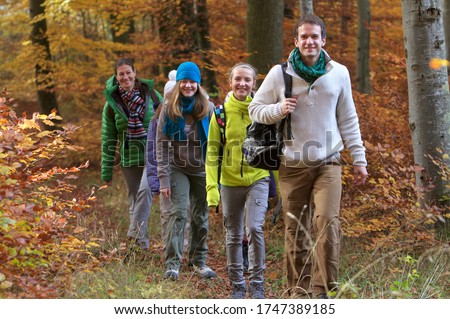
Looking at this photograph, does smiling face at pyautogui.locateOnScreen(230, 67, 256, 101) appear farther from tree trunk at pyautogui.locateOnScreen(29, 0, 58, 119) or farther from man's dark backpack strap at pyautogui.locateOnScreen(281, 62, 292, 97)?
tree trunk at pyautogui.locateOnScreen(29, 0, 58, 119)

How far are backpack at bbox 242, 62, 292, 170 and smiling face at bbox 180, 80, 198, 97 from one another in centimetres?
135

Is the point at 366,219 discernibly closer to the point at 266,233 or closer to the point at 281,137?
the point at 266,233

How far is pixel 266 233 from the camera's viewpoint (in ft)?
28.2

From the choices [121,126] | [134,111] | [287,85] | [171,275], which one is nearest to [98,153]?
[121,126]

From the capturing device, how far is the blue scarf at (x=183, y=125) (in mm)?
6863

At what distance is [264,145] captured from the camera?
221 inches

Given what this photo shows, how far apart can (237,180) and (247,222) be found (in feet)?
1.39

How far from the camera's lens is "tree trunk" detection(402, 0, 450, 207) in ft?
22.6

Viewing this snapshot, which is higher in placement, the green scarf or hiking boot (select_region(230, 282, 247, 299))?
the green scarf

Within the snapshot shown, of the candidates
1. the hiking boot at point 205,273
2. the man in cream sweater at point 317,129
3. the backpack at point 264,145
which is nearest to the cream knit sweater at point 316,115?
the man in cream sweater at point 317,129

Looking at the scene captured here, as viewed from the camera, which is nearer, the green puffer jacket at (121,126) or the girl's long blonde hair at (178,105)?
the girl's long blonde hair at (178,105)

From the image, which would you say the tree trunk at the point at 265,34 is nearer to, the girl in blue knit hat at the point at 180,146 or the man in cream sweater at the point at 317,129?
the girl in blue knit hat at the point at 180,146

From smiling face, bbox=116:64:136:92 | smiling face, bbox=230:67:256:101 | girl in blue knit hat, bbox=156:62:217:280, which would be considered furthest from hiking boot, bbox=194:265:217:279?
smiling face, bbox=116:64:136:92

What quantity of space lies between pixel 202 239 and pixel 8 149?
9.16 ft
